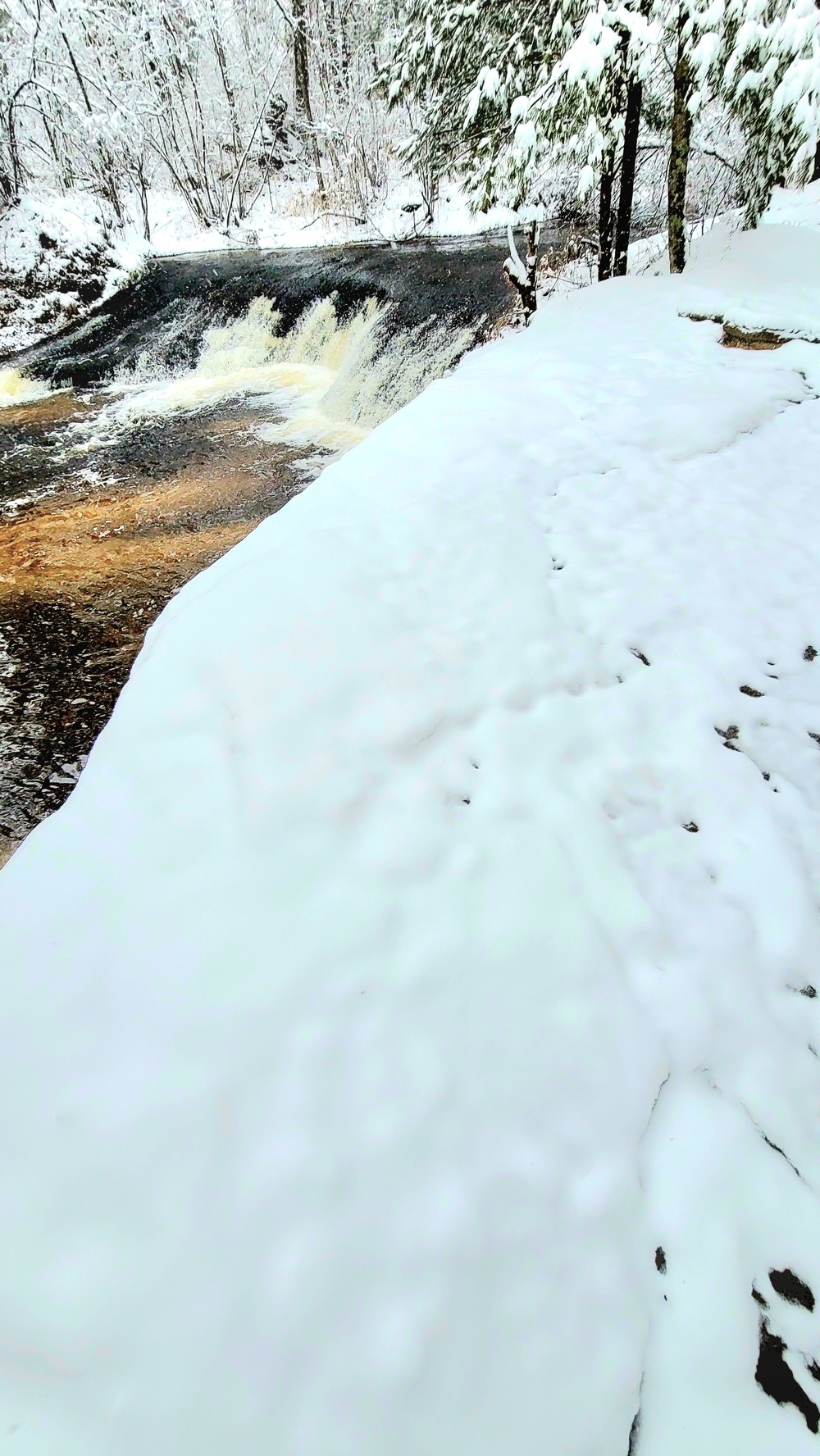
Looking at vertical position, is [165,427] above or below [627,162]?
below

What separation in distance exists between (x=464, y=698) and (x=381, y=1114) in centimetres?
114

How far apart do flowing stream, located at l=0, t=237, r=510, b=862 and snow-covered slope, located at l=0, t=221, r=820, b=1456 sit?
68.1 inches

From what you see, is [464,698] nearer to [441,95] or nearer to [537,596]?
[537,596]

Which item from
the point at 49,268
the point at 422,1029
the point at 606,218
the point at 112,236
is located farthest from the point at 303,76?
the point at 422,1029

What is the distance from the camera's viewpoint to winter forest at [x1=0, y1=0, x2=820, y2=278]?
470cm

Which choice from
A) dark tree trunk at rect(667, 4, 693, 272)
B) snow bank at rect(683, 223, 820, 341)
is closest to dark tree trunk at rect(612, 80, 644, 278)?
dark tree trunk at rect(667, 4, 693, 272)

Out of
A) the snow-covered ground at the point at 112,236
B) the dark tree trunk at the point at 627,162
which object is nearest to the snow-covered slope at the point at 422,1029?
the dark tree trunk at the point at 627,162

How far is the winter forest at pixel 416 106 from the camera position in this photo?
4.70m

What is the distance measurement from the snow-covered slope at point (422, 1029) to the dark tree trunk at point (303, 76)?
54.4 feet

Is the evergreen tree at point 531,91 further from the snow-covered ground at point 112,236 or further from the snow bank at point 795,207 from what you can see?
the snow-covered ground at point 112,236

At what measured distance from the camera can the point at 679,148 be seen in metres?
5.39

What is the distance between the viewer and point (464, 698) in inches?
79.8

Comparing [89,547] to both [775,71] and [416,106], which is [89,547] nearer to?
[775,71]

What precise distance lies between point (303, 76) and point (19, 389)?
1153cm
